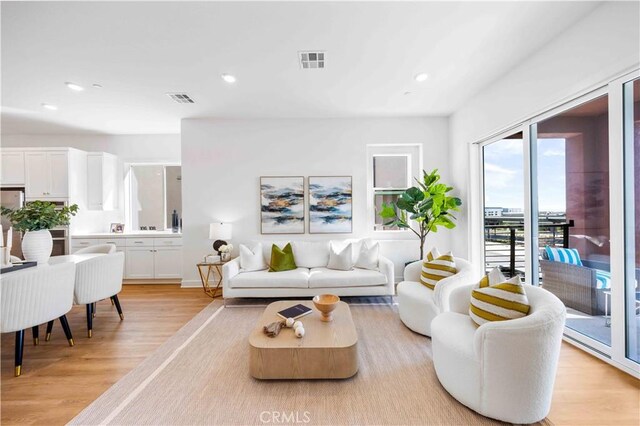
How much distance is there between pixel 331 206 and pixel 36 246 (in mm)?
3758

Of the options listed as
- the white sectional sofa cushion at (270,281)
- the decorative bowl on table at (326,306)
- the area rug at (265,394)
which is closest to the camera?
the area rug at (265,394)

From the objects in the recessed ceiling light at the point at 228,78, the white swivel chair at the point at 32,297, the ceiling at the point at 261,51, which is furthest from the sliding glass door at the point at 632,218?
the white swivel chair at the point at 32,297

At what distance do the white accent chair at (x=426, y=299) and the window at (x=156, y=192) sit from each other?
4720 millimetres

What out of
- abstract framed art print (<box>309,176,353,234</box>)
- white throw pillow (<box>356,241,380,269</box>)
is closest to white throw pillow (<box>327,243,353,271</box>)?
white throw pillow (<box>356,241,380,269</box>)

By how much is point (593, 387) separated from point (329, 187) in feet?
12.2

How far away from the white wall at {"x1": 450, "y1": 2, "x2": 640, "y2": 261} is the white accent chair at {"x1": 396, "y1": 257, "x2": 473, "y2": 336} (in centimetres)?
164

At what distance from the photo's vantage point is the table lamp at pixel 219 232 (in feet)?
14.2

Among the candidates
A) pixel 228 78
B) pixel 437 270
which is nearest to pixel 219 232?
pixel 228 78

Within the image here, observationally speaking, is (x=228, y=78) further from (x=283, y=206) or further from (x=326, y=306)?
(x=326, y=306)

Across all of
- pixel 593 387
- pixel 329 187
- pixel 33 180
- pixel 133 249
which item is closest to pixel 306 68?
pixel 329 187

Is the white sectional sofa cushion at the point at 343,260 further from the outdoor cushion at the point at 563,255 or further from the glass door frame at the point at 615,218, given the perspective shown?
the glass door frame at the point at 615,218

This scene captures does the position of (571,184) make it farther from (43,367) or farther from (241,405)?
(43,367)

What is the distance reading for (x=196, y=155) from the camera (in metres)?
4.68

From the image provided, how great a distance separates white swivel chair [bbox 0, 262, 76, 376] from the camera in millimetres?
2158
